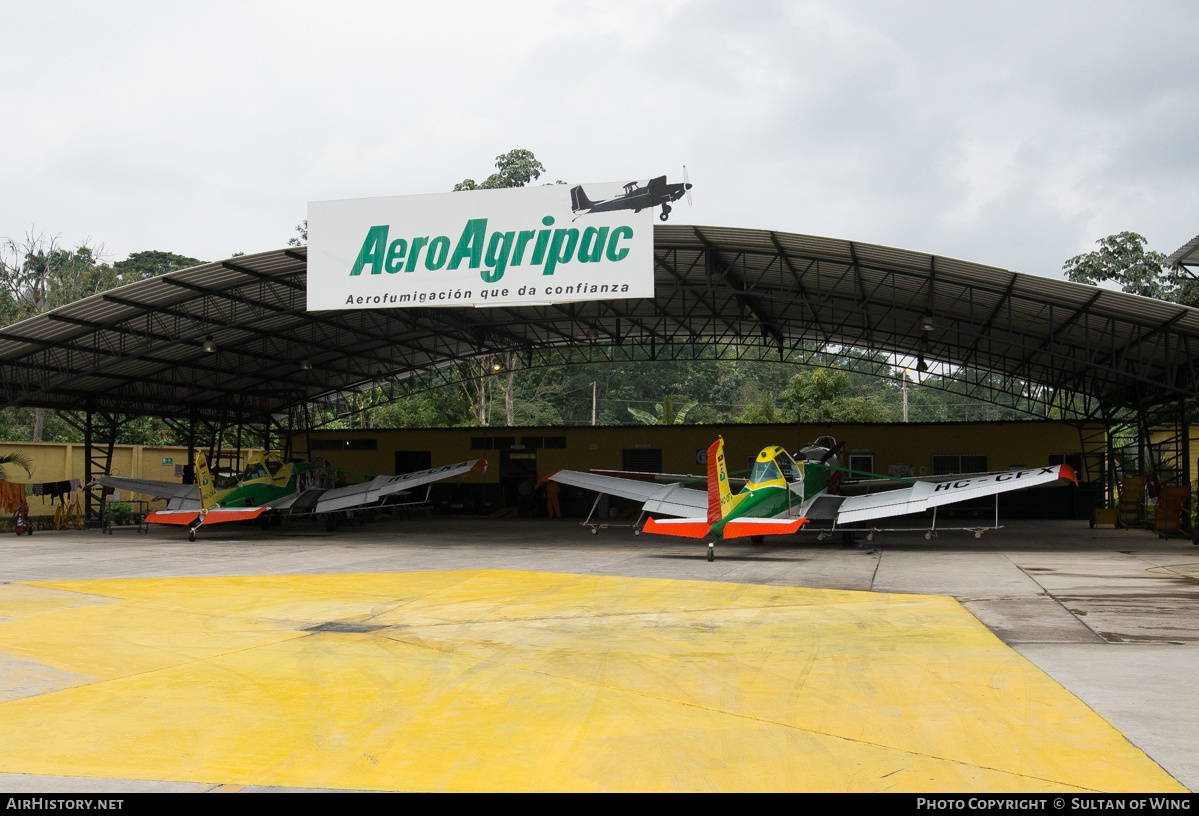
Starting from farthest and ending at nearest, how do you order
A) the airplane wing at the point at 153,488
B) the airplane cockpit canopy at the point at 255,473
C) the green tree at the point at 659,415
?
the green tree at the point at 659,415 < the airplane wing at the point at 153,488 < the airplane cockpit canopy at the point at 255,473

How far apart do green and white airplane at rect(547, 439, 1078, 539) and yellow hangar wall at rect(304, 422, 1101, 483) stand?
9.56 metres

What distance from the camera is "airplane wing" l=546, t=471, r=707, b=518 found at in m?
19.2

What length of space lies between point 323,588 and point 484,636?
4976mm

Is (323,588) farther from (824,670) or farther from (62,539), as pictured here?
(62,539)

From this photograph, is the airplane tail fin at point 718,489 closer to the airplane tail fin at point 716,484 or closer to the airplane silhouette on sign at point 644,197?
the airplane tail fin at point 716,484

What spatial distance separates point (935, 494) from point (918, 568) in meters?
3.37

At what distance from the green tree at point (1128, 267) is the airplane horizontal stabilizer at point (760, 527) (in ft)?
116

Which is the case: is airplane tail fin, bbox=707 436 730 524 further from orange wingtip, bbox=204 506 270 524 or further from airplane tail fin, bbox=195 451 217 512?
airplane tail fin, bbox=195 451 217 512

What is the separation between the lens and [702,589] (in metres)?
11.8

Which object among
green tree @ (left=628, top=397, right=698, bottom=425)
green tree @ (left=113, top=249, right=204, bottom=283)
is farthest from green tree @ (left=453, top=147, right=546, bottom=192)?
green tree @ (left=113, top=249, right=204, bottom=283)

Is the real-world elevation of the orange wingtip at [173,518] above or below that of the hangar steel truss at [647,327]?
below

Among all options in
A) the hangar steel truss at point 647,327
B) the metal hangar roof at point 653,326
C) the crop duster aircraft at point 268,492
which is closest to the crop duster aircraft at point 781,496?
the metal hangar roof at point 653,326

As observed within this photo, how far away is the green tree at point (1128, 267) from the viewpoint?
1638 inches

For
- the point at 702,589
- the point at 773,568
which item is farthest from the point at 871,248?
the point at 702,589
